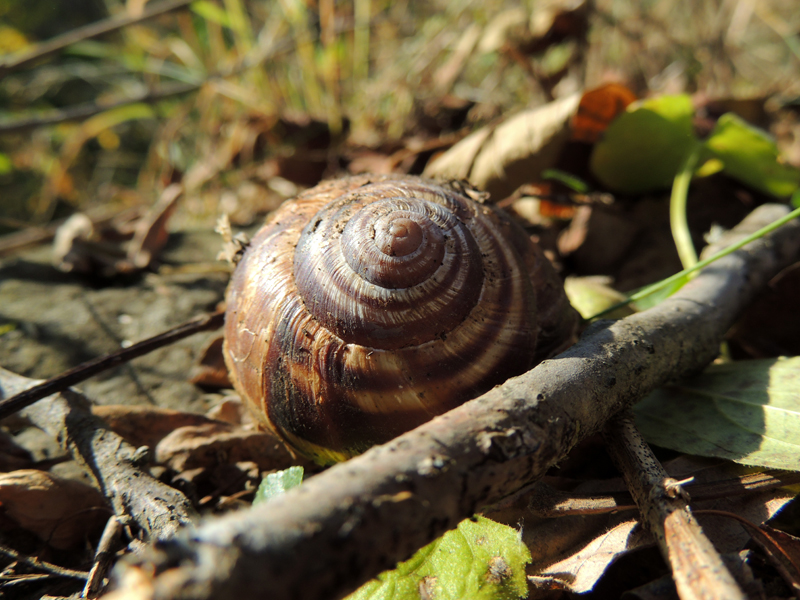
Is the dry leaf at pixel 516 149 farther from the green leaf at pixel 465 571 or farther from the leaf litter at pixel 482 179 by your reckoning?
the green leaf at pixel 465 571

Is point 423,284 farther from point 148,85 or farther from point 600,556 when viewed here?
point 148,85

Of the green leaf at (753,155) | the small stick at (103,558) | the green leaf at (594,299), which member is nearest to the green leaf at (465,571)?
the small stick at (103,558)

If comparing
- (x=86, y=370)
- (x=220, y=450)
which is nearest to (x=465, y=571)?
(x=220, y=450)

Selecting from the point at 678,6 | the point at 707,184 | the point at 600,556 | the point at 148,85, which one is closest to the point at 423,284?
the point at 600,556

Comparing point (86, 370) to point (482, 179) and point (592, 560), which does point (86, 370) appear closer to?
point (592, 560)

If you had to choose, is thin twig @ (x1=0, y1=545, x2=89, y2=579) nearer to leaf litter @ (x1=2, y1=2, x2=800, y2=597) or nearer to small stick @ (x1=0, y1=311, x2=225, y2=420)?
leaf litter @ (x1=2, y1=2, x2=800, y2=597)

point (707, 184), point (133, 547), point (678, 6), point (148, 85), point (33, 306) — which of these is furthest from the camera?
point (678, 6)

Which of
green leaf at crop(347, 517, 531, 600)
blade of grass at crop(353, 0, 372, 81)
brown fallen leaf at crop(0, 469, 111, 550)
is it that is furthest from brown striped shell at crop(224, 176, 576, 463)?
blade of grass at crop(353, 0, 372, 81)
